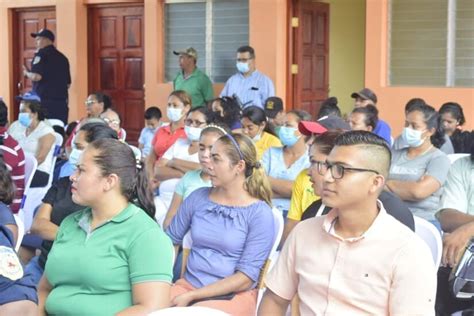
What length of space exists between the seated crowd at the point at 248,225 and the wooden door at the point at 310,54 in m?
3.85

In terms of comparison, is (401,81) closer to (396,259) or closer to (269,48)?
(269,48)

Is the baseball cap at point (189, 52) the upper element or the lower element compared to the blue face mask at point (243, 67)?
upper

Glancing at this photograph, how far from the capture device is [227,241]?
3881 mm

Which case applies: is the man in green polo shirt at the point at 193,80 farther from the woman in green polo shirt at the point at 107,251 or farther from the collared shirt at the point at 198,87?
the woman in green polo shirt at the point at 107,251

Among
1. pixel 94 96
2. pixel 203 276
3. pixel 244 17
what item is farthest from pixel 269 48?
pixel 203 276

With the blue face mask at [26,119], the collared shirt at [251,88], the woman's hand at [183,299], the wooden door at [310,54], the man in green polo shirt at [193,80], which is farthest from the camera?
the man in green polo shirt at [193,80]

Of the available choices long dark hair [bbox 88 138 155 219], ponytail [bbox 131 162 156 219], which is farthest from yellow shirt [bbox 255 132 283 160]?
long dark hair [bbox 88 138 155 219]

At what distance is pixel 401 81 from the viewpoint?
8.99 metres

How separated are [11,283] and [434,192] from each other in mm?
2904

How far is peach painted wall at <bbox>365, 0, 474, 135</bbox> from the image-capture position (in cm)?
877

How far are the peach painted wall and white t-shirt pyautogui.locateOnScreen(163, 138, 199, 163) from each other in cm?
323

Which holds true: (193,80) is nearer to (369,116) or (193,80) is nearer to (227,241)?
(369,116)

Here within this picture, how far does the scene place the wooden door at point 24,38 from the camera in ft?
40.4

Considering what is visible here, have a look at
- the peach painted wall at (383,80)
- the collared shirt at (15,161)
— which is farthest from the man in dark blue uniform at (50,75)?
the collared shirt at (15,161)
